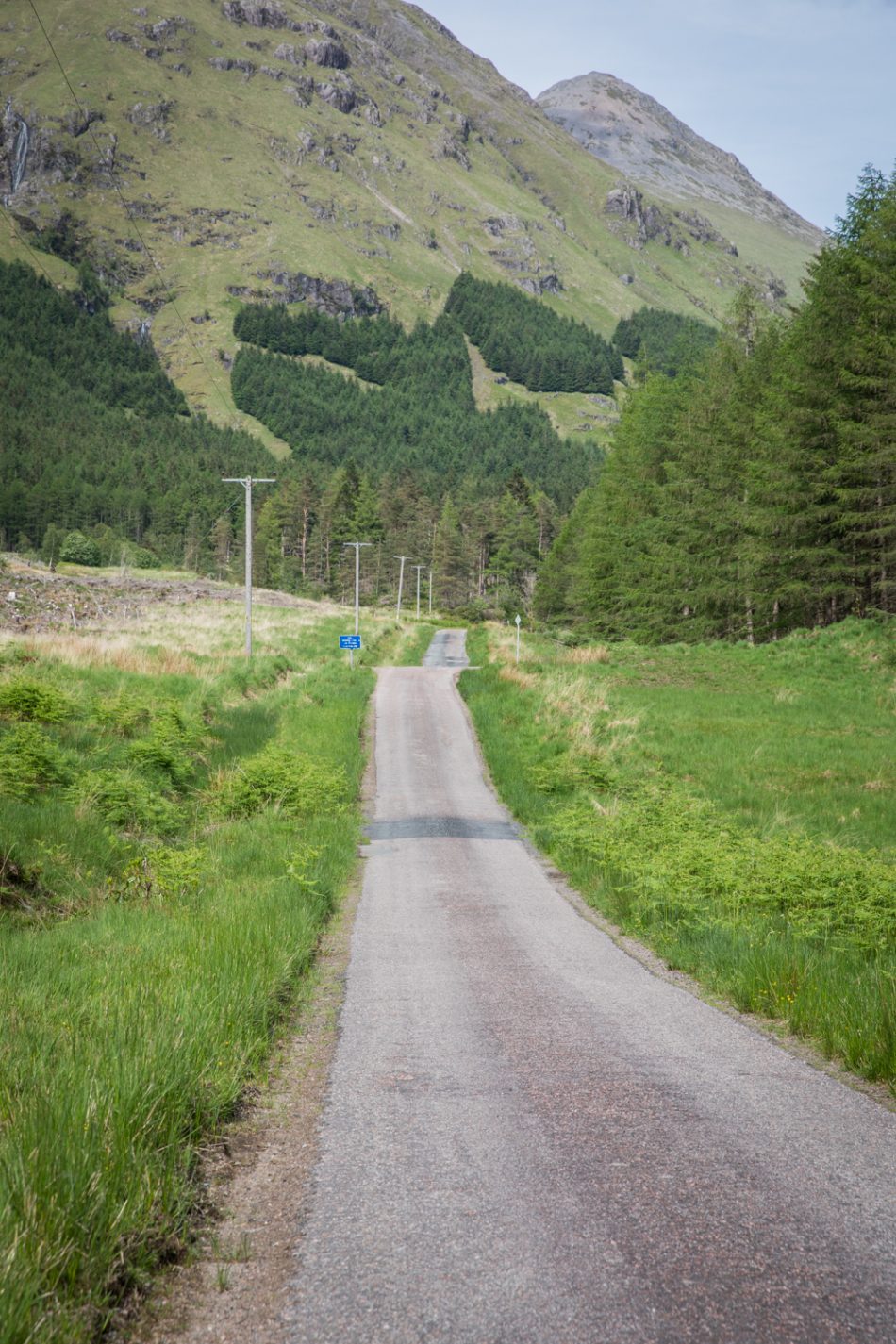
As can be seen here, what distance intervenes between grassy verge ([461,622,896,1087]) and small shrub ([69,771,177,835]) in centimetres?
675

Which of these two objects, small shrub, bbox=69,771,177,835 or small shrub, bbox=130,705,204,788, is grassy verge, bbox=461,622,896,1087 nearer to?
small shrub, bbox=69,771,177,835

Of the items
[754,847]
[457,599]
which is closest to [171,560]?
[457,599]

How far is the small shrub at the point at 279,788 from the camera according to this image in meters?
15.7

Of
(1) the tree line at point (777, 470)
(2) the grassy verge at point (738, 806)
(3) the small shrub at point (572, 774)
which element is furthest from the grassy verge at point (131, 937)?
(1) the tree line at point (777, 470)

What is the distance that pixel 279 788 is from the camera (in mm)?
16156

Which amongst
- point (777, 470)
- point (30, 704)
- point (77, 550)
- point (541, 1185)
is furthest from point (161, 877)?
point (77, 550)

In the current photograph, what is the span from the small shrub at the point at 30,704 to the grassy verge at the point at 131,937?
0.13 feet

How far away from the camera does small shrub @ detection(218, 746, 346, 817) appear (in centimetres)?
1570

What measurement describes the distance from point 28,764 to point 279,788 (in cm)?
486

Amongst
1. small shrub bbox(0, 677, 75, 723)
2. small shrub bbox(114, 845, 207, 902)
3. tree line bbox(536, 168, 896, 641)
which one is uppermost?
tree line bbox(536, 168, 896, 641)

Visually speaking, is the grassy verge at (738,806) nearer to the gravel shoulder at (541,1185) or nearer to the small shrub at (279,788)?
the gravel shoulder at (541,1185)

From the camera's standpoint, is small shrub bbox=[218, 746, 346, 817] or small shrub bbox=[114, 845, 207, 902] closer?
small shrub bbox=[114, 845, 207, 902]

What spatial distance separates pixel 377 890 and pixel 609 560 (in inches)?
1954

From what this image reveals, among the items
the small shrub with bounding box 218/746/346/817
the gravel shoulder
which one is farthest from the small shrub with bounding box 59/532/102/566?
the gravel shoulder
